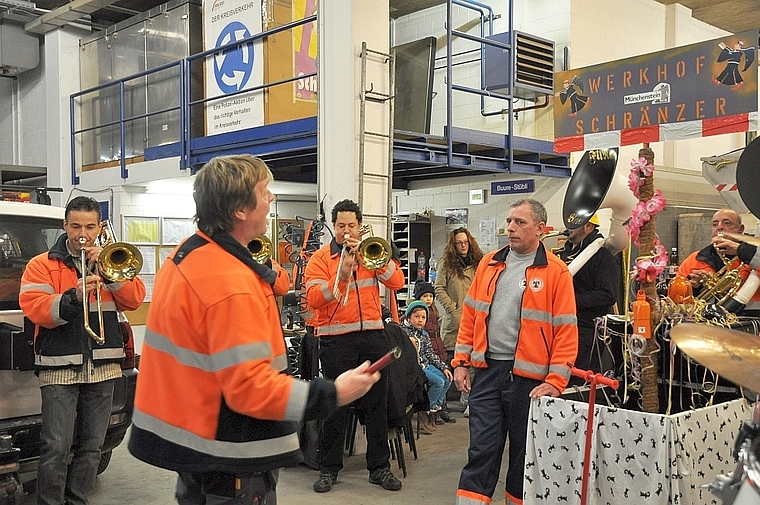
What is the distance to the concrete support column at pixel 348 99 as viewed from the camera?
21.6 feet

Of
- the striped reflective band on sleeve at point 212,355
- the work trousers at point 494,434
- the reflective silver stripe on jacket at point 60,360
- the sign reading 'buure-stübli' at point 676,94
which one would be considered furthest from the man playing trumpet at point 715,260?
the reflective silver stripe on jacket at point 60,360

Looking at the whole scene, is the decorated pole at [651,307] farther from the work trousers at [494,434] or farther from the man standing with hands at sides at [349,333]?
the man standing with hands at sides at [349,333]

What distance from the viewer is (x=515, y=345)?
160 inches

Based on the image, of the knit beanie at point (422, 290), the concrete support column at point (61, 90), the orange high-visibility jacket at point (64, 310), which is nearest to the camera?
the orange high-visibility jacket at point (64, 310)

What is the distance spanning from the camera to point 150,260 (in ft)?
36.1

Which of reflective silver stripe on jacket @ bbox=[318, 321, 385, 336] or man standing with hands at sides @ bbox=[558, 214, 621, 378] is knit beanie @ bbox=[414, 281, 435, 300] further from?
man standing with hands at sides @ bbox=[558, 214, 621, 378]

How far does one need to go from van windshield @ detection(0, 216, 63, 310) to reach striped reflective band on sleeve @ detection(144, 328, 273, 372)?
8.47 ft

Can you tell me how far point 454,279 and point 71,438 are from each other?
418cm

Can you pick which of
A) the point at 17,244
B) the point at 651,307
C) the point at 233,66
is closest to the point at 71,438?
the point at 17,244

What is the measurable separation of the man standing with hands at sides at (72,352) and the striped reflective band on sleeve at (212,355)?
6.22 feet

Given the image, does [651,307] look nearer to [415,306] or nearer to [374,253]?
[374,253]

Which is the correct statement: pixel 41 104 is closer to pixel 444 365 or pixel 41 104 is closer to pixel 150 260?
pixel 150 260

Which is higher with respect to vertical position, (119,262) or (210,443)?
(119,262)

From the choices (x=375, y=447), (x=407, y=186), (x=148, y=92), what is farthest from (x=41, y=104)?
(x=375, y=447)
